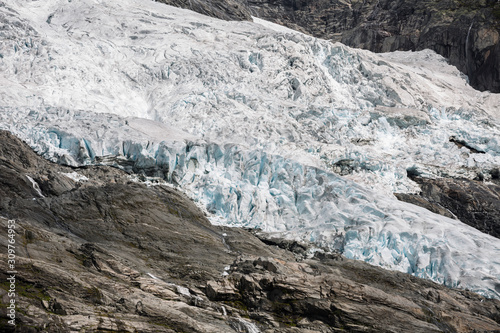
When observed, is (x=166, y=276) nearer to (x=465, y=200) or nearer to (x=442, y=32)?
(x=465, y=200)

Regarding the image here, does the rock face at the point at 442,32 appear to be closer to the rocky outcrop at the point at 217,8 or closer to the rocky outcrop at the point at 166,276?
the rocky outcrop at the point at 217,8

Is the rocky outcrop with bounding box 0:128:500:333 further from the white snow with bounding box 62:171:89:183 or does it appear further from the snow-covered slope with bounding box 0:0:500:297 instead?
the snow-covered slope with bounding box 0:0:500:297

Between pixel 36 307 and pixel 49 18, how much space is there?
38.2m

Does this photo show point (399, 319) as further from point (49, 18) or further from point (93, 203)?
point (49, 18)

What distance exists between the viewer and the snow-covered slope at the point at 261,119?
23266 mm

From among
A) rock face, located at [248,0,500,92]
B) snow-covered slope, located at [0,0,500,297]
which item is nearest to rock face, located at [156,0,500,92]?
rock face, located at [248,0,500,92]

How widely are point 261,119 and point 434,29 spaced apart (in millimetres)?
31532

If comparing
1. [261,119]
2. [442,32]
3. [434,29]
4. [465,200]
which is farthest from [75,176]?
[434,29]

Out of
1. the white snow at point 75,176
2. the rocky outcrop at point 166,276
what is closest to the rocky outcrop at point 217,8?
the white snow at point 75,176

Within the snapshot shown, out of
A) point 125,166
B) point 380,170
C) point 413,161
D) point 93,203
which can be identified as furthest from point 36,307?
point 413,161

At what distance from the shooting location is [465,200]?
2719 cm

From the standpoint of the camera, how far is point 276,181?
2655 centimetres

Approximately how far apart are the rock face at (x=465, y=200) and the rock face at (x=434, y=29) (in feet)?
77.5

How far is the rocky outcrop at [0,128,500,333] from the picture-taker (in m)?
12.4
